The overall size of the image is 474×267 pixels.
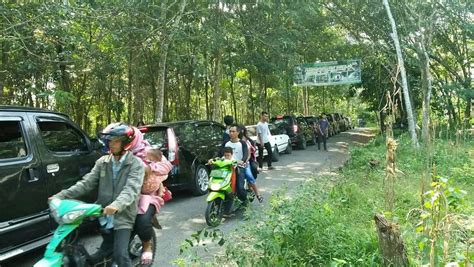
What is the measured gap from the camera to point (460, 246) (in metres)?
4.04

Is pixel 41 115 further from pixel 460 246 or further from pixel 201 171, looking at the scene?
pixel 460 246

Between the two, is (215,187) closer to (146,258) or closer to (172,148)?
(172,148)

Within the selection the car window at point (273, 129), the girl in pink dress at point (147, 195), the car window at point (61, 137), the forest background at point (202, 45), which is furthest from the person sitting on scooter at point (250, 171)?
the car window at point (273, 129)

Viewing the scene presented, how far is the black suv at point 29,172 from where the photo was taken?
462 cm

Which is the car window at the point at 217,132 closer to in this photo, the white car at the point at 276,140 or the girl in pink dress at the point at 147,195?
the white car at the point at 276,140

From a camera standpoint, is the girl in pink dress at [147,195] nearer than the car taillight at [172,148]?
Yes

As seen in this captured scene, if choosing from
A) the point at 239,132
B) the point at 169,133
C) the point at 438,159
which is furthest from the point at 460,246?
the point at 438,159

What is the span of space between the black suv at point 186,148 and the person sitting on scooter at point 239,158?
1368 mm

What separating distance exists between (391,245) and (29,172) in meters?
4.09

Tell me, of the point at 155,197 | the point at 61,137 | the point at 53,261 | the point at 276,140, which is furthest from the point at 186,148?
the point at 276,140

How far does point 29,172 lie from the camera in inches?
194

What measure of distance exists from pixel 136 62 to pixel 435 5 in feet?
45.4

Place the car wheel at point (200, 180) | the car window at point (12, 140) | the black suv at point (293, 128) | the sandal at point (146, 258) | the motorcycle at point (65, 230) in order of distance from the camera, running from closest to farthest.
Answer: the motorcycle at point (65, 230), the sandal at point (146, 258), the car window at point (12, 140), the car wheel at point (200, 180), the black suv at point (293, 128)

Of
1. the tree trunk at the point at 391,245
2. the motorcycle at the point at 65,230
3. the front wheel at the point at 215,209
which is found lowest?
the front wheel at the point at 215,209
